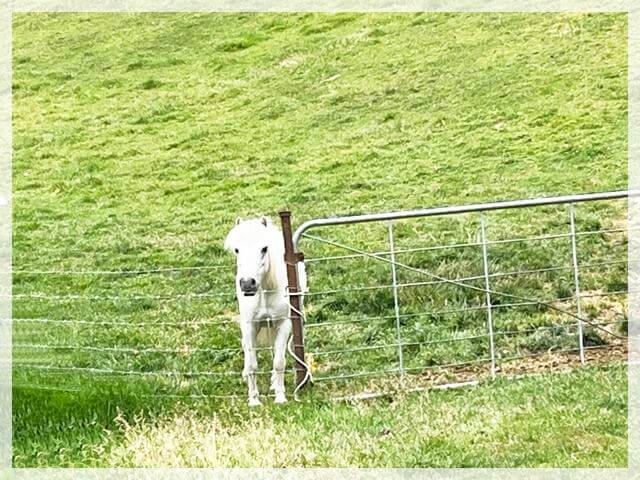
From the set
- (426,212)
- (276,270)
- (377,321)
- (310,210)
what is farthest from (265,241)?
(310,210)

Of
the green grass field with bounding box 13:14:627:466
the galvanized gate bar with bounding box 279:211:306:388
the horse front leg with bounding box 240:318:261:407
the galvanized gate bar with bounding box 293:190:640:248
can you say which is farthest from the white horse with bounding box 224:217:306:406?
the green grass field with bounding box 13:14:627:466

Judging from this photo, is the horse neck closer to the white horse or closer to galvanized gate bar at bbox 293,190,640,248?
the white horse

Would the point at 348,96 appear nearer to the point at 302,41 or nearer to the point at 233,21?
the point at 302,41

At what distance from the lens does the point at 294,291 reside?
1066cm

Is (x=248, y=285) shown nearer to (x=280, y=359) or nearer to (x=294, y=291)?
(x=294, y=291)

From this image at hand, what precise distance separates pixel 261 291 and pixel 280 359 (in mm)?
693

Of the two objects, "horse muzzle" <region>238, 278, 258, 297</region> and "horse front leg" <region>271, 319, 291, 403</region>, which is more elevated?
"horse muzzle" <region>238, 278, 258, 297</region>

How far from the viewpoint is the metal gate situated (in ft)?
35.4

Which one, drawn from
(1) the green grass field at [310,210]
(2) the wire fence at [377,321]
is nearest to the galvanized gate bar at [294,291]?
(2) the wire fence at [377,321]

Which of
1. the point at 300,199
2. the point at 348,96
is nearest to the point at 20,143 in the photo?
the point at 348,96

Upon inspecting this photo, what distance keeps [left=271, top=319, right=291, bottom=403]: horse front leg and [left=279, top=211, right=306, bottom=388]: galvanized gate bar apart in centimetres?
17

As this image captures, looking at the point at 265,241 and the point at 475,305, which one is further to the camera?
the point at 475,305

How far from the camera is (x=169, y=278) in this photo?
Answer: 56.3 ft

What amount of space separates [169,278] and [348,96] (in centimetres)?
1221
